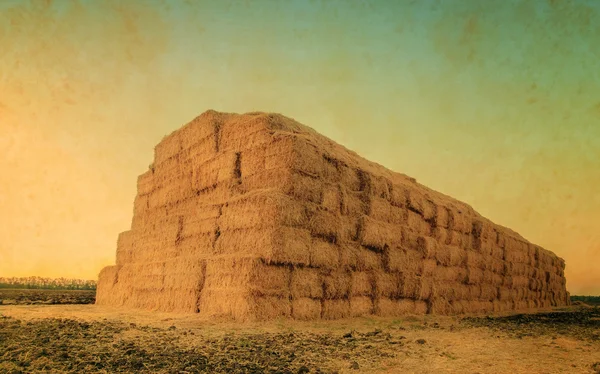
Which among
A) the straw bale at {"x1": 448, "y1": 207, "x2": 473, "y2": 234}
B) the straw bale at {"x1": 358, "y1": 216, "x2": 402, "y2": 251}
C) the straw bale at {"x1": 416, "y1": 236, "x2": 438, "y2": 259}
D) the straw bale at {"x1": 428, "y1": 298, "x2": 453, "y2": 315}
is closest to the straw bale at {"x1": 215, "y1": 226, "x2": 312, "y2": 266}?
the straw bale at {"x1": 358, "y1": 216, "x2": 402, "y2": 251}

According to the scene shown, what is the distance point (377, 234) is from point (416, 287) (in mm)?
2368

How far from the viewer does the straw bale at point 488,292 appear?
1739 cm

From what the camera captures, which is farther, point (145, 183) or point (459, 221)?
point (459, 221)

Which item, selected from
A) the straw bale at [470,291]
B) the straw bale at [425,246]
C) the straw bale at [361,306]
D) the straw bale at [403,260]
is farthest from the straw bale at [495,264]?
the straw bale at [361,306]

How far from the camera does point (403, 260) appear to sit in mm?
12570

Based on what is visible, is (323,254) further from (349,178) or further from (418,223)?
(418,223)

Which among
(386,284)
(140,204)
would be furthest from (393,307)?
(140,204)

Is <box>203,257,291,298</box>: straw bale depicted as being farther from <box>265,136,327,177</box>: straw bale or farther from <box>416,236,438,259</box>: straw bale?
<box>416,236,438,259</box>: straw bale

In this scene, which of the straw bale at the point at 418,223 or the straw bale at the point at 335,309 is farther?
the straw bale at the point at 418,223

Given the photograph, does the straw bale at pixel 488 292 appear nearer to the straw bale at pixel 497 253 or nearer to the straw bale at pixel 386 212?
the straw bale at pixel 497 253

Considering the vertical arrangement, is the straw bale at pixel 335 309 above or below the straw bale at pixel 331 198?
below

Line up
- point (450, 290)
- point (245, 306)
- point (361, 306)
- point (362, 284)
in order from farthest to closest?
→ 1. point (450, 290)
2. point (362, 284)
3. point (361, 306)
4. point (245, 306)

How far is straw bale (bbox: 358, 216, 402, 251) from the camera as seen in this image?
11328 millimetres

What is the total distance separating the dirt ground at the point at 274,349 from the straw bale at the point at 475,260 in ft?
27.9
